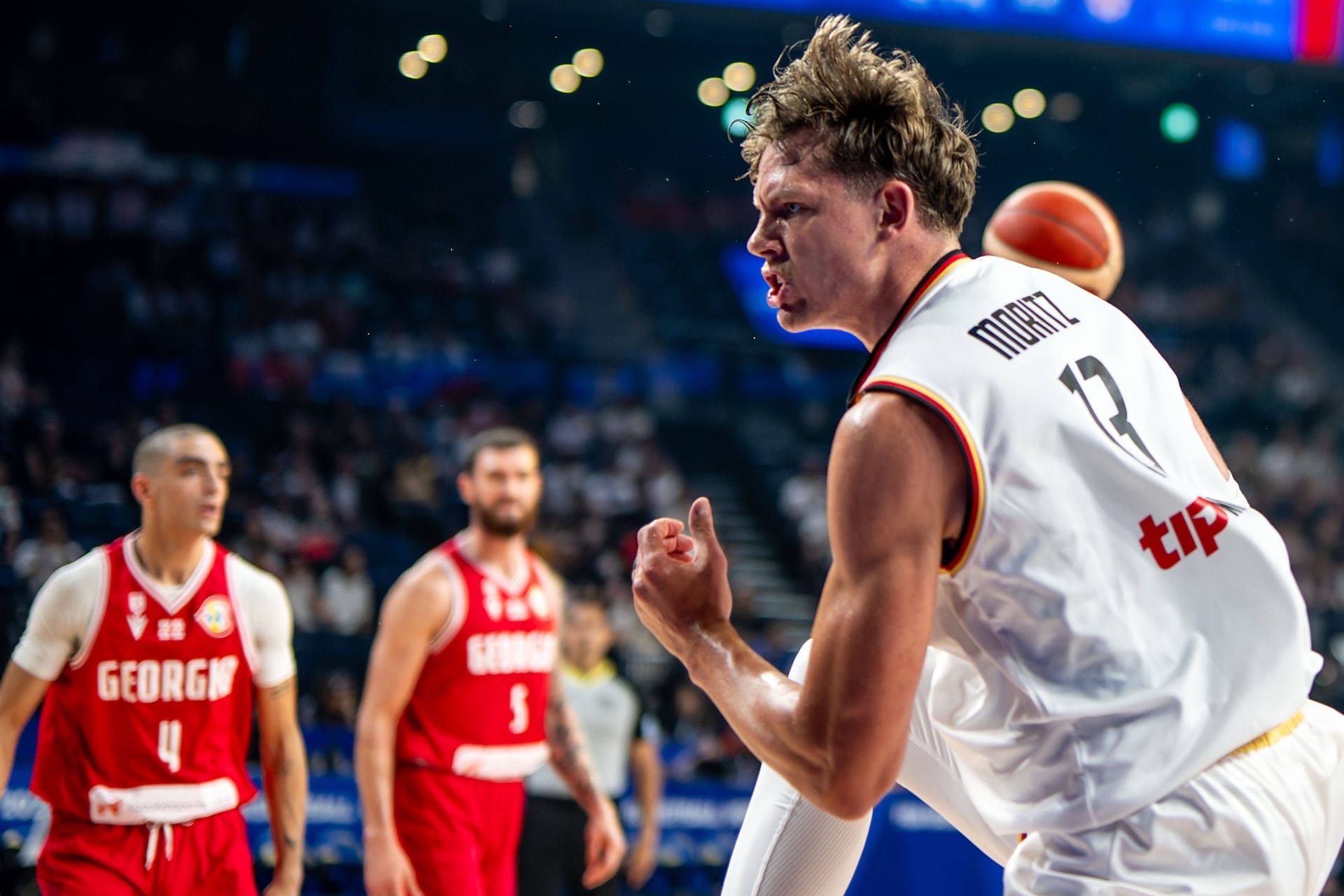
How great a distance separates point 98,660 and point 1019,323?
3153 mm

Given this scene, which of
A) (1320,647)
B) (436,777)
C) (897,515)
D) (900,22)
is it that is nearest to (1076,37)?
(900,22)

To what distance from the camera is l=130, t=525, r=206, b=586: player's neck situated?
4.29 metres

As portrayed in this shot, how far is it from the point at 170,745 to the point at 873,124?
3021 millimetres

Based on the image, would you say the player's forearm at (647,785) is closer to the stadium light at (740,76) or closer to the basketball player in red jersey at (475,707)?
the basketball player in red jersey at (475,707)

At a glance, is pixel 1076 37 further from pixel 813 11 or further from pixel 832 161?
pixel 832 161

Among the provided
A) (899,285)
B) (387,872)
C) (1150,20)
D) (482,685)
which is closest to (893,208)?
(899,285)

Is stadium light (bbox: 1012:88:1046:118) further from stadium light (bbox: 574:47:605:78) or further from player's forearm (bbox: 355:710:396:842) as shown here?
player's forearm (bbox: 355:710:396:842)

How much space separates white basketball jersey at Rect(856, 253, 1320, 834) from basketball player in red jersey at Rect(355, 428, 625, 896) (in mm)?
3241

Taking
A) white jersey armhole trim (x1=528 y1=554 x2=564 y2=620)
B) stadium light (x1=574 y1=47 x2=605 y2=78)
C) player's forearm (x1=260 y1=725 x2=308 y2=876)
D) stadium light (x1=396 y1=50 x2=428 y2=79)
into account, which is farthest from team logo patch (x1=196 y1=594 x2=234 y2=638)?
stadium light (x1=396 y1=50 x2=428 y2=79)

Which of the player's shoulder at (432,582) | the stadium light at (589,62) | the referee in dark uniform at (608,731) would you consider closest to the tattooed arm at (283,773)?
the player's shoulder at (432,582)

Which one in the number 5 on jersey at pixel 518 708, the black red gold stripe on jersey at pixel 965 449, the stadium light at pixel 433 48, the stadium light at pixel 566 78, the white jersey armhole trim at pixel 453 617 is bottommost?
the number 5 on jersey at pixel 518 708

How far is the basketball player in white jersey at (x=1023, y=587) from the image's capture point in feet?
6.27

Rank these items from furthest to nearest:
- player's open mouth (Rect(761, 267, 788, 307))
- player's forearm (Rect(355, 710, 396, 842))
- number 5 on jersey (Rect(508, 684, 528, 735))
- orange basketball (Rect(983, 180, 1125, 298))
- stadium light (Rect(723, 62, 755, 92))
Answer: stadium light (Rect(723, 62, 755, 92))
number 5 on jersey (Rect(508, 684, 528, 735))
player's forearm (Rect(355, 710, 396, 842))
orange basketball (Rect(983, 180, 1125, 298))
player's open mouth (Rect(761, 267, 788, 307))

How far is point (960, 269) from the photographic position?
2.26 metres
